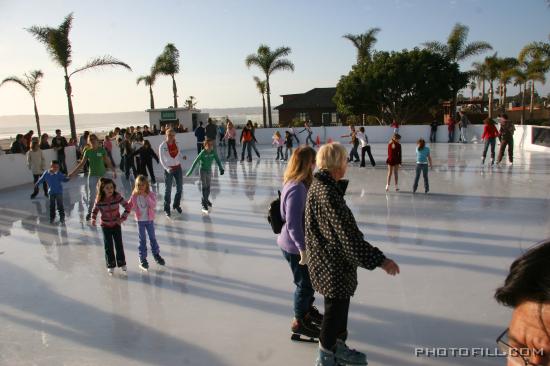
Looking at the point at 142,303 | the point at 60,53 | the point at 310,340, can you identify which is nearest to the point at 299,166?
the point at 310,340

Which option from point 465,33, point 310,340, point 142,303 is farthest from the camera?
point 465,33

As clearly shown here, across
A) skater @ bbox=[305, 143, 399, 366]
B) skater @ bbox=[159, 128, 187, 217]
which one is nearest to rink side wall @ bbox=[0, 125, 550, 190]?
skater @ bbox=[159, 128, 187, 217]

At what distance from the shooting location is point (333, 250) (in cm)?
270

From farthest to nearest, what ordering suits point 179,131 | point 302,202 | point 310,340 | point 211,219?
point 179,131 → point 211,219 → point 310,340 → point 302,202

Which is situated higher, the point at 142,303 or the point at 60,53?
the point at 60,53

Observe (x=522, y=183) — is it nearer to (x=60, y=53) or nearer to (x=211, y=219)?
(x=211, y=219)

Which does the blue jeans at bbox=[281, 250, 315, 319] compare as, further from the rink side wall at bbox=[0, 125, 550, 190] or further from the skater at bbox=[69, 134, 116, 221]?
the rink side wall at bbox=[0, 125, 550, 190]

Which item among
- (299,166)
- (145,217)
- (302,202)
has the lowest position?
(145,217)

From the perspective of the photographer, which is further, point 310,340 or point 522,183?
point 522,183

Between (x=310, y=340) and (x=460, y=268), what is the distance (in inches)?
93.2

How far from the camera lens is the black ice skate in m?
3.52

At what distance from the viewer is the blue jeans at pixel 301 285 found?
11.3 feet

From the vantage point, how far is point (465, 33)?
31.9 m

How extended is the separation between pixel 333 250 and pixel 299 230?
0.53 m
